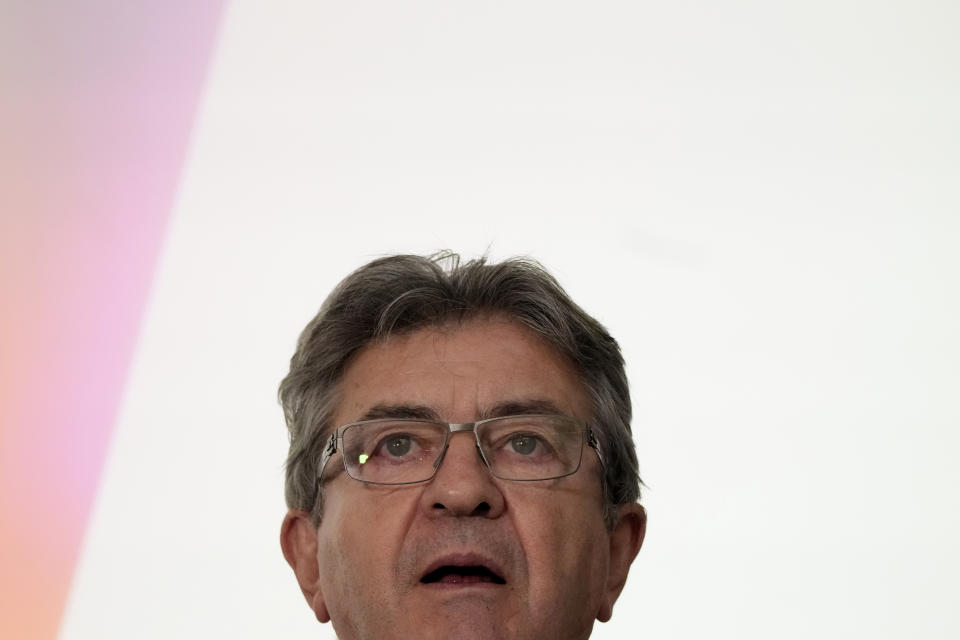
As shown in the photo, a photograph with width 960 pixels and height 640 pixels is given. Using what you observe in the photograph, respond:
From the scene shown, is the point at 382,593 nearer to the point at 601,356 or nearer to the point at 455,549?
the point at 455,549

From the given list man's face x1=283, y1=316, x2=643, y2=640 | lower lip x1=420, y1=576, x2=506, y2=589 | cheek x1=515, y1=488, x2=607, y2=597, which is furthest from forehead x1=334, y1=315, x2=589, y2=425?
lower lip x1=420, y1=576, x2=506, y2=589

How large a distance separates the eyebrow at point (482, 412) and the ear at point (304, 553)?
310mm

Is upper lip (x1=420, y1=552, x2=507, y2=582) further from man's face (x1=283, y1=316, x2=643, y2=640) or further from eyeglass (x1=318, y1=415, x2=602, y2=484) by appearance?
eyeglass (x1=318, y1=415, x2=602, y2=484)

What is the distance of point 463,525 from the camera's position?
199 centimetres

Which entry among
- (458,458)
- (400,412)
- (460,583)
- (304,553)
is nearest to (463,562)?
(460,583)

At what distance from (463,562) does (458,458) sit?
190mm

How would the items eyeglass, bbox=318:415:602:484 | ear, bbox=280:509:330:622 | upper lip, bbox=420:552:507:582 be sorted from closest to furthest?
upper lip, bbox=420:552:507:582
eyeglass, bbox=318:415:602:484
ear, bbox=280:509:330:622

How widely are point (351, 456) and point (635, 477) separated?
2.06 feet

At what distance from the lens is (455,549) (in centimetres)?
197

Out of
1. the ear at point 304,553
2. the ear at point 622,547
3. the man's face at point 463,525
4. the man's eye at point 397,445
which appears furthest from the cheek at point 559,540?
the ear at point 304,553

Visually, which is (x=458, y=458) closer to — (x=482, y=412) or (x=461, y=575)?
(x=482, y=412)

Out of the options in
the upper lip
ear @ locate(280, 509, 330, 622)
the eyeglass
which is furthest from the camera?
ear @ locate(280, 509, 330, 622)

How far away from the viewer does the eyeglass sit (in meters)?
2.09

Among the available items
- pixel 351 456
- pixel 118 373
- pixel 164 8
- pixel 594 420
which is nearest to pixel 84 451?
pixel 118 373
